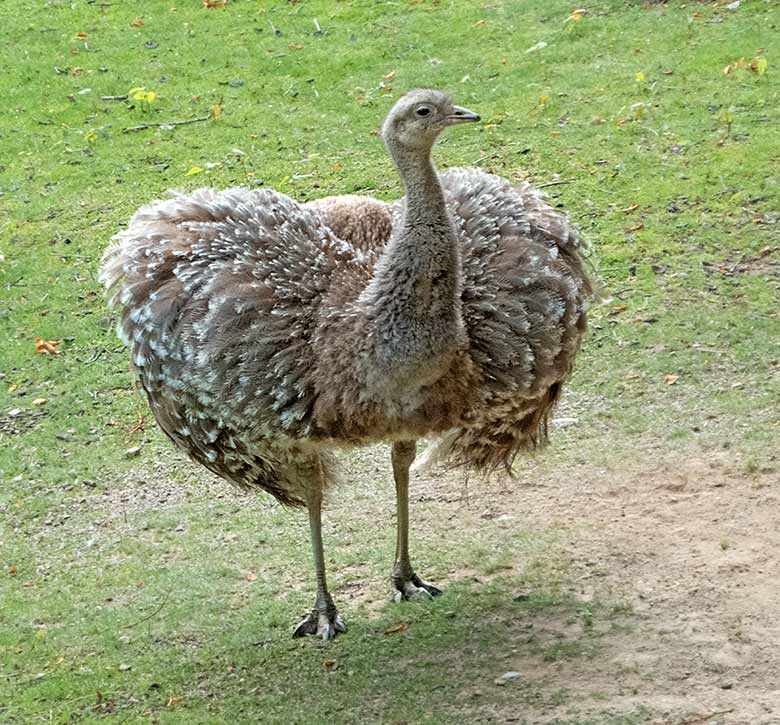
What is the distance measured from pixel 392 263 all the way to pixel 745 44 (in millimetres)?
7191

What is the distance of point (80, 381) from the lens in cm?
889

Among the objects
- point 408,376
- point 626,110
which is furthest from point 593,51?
point 408,376

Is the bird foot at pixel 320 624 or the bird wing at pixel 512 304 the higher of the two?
the bird wing at pixel 512 304

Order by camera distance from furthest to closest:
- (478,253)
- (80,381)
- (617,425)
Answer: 1. (80,381)
2. (617,425)
3. (478,253)

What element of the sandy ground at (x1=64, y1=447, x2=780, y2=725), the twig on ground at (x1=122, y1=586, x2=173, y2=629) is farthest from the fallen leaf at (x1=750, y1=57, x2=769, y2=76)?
the twig on ground at (x1=122, y1=586, x2=173, y2=629)

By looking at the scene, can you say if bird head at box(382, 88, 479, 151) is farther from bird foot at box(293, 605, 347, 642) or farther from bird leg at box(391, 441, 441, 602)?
bird foot at box(293, 605, 347, 642)

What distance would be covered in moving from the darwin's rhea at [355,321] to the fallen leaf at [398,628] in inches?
9.2

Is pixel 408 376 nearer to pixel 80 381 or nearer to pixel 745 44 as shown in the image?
pixel 80 381

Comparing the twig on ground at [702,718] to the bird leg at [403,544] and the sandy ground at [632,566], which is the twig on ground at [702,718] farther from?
the bird leg at [403,544]

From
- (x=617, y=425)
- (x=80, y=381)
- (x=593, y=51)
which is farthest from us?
(x=593, y=51)

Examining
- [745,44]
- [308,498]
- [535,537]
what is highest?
[745,44]

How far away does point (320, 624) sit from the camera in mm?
6461

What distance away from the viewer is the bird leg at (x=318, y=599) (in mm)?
6469

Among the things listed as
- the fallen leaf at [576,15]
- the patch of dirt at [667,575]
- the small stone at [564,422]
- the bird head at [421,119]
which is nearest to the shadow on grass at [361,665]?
the patch of dirt at [667,575]
